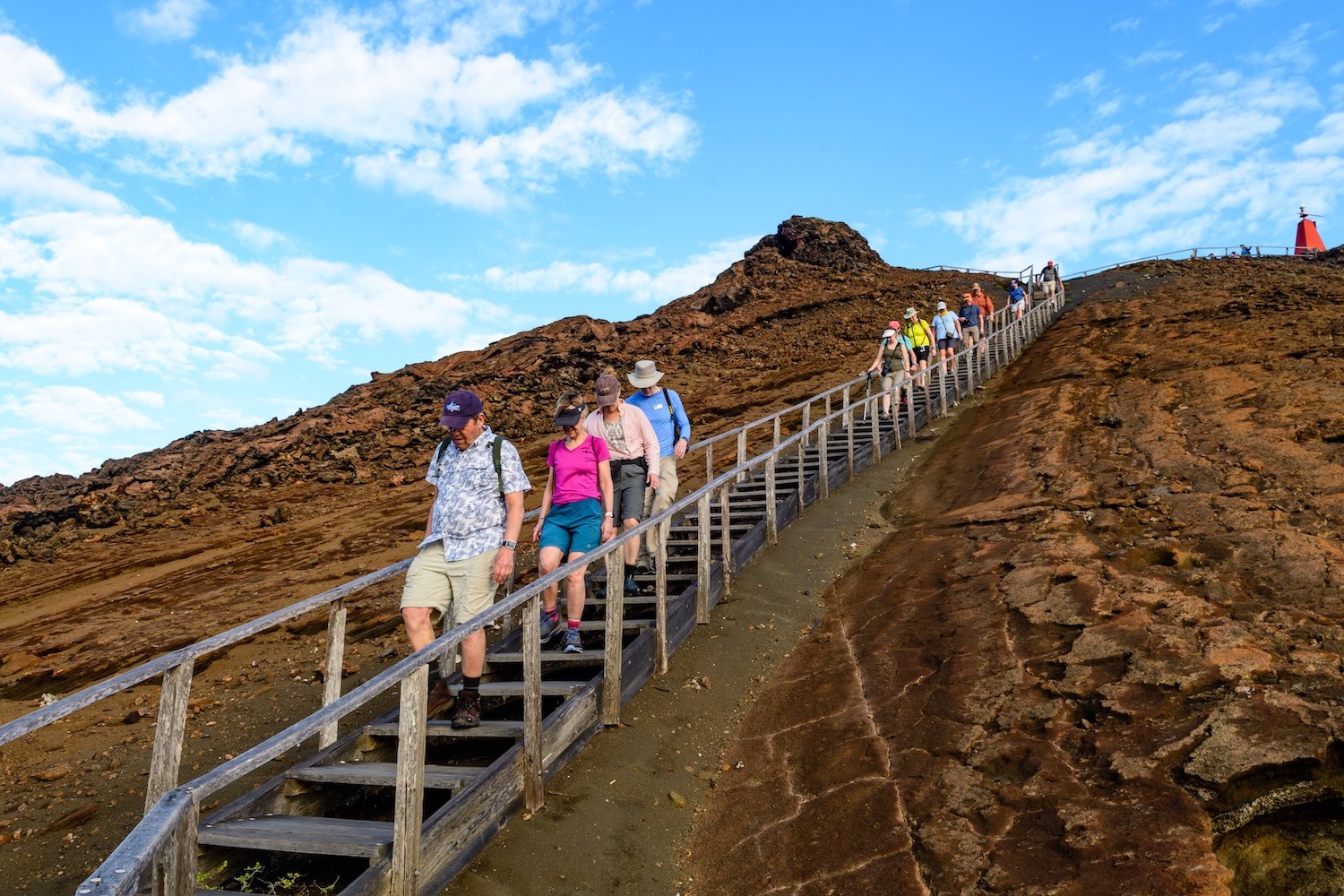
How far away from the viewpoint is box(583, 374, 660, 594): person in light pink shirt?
639cm

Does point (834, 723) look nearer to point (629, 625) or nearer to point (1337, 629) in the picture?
point (629, 625)

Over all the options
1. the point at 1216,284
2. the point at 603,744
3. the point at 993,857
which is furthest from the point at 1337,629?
the point at 1216,284

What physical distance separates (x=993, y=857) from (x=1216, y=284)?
962 inches

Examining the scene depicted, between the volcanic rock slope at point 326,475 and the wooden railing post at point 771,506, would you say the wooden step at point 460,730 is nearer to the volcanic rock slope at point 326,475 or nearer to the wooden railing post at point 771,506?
the wooden railing post at point 771,506

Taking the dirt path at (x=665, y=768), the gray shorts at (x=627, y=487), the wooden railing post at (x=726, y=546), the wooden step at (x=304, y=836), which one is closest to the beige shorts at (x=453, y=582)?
the dirt path at (x=665, y=768)

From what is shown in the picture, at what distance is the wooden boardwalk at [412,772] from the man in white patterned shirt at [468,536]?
0.23m

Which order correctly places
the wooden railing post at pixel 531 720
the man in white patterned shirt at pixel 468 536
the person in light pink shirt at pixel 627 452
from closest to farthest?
the wooden railing post at pixel 531 720 → the man in white patterned shirt at pixel 468 536 → the person in light pink shirt at pixel 627 452

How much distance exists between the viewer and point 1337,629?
459 cm

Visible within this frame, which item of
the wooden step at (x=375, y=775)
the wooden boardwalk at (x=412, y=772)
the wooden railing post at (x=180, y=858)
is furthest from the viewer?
the wooden step at (x=375, y=775)

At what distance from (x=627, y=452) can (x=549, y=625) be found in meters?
1.33

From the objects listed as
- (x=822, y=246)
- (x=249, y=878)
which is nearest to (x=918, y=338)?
(x=249, y=878)

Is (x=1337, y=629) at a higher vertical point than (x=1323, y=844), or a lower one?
higher

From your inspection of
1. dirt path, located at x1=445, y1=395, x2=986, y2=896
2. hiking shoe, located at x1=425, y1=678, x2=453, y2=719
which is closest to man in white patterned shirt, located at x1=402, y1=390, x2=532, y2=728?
hiking shoe, located at x1=425, y1=678, x2=453, y2=719

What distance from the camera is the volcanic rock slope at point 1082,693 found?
347 cm
